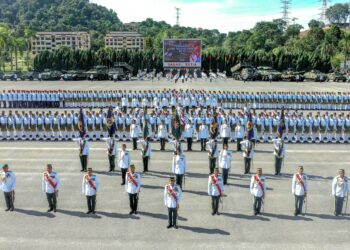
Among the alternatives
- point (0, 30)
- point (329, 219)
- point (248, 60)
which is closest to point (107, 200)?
point (329, 219)

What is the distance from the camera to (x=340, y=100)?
104 feet

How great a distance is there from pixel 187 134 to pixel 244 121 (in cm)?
319

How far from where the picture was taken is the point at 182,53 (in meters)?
67.1

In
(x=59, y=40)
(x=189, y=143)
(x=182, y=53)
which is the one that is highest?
(x=59, y=40)

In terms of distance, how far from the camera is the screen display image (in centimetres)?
6656

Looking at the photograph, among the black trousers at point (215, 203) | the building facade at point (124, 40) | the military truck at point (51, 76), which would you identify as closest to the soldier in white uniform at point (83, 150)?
the black trousers at point (215, 203)

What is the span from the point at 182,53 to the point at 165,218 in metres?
56.7

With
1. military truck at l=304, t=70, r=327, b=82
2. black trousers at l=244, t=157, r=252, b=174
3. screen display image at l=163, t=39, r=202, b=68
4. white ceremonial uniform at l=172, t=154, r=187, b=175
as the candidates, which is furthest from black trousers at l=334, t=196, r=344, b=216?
screen display image at l=163, t=39, r=202, b=68

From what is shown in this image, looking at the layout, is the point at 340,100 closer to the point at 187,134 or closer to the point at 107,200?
the point at 187,134

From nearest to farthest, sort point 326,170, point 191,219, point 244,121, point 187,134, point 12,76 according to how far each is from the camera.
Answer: point 191,219
point 326,170
point 187,134
point 244,121
point 12,76

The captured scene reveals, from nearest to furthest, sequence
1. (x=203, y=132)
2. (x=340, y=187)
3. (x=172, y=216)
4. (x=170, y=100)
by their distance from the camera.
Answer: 1. (x=172, y=216)
2. (x=340, y=187)
3. (x=203, y=132)
4. (x=170, y=100)

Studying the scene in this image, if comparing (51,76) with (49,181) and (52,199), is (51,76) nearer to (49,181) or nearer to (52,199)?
(52,199)

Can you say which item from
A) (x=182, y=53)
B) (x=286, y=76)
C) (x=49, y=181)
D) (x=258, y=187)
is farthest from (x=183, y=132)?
(x=182, y=53)

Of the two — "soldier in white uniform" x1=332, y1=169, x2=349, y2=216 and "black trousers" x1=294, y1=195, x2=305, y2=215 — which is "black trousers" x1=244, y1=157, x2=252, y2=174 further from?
"soldier in white uniform" x1=332, y1=169, x2=349, y2=216
